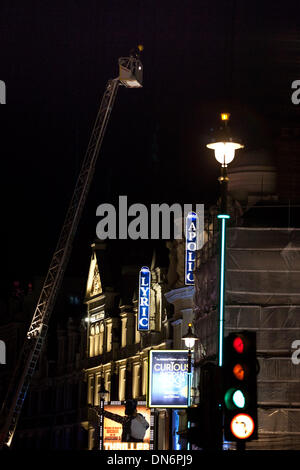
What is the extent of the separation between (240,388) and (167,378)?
Result: 109 feet

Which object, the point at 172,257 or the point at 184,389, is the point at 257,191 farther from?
the point at 172,257

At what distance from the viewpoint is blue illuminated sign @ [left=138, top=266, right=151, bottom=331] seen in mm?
58531

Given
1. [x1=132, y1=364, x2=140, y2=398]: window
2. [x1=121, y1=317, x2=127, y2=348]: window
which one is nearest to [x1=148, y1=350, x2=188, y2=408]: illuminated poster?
[x1=132, y1=364, x2=140, y2=398]: window

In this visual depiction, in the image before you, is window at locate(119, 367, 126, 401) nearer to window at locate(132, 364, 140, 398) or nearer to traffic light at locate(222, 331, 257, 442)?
window at locate(132, 364, 140, 398)

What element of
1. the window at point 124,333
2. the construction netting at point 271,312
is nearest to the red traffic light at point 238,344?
the construction netting at point 271,312

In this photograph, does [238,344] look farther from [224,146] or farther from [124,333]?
[124,333]

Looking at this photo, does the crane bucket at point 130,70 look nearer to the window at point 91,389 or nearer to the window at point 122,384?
the window at point 91,389

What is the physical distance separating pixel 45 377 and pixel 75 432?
354 inches

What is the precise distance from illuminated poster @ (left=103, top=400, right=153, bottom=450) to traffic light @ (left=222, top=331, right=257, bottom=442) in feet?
120

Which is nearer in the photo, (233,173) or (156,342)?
(233,173)

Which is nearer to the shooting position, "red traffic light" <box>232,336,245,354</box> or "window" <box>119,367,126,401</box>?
"red traffic light" <box>232,336,245,354</box>

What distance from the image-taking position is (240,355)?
11750 millimetres
